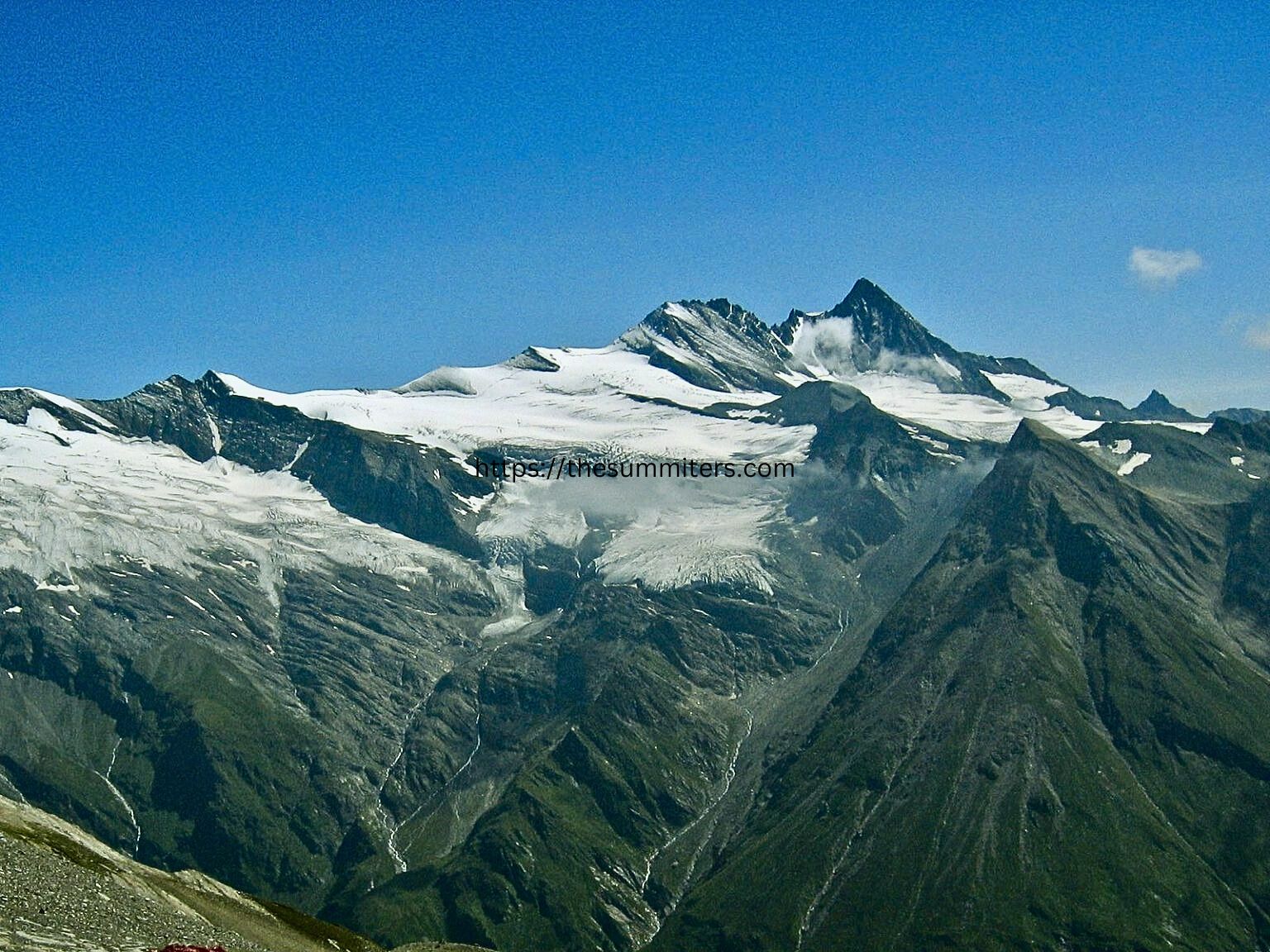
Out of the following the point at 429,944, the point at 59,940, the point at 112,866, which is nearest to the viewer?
the point at 59,940

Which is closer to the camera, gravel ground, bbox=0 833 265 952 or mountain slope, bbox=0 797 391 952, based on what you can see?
gravel ground, bbox=0 833 265 952

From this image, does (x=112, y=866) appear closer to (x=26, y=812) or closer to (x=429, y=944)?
(x=26, y=812)

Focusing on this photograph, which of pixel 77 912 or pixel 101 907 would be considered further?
pixel 101 907

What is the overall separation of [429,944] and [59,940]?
72088 millimetres

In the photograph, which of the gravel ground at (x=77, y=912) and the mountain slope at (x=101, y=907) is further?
the mountain slope at (x=101, y=907)

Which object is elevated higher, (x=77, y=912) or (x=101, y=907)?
(x=77, y=912)

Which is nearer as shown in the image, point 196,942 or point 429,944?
point 196,942

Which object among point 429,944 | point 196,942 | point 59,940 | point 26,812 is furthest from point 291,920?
point 59,940

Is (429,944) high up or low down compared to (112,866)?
down

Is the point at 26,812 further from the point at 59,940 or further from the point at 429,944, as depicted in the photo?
the point at 59,940

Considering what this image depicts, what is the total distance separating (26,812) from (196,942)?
50.8m

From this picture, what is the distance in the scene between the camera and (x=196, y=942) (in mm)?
113875

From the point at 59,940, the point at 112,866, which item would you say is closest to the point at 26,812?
the point at 112,866

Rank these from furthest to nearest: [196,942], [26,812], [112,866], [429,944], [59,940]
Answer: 1. [429,944]
2. [26,812]
3. [112,866]
4. [196,942]
5. [59,940]
